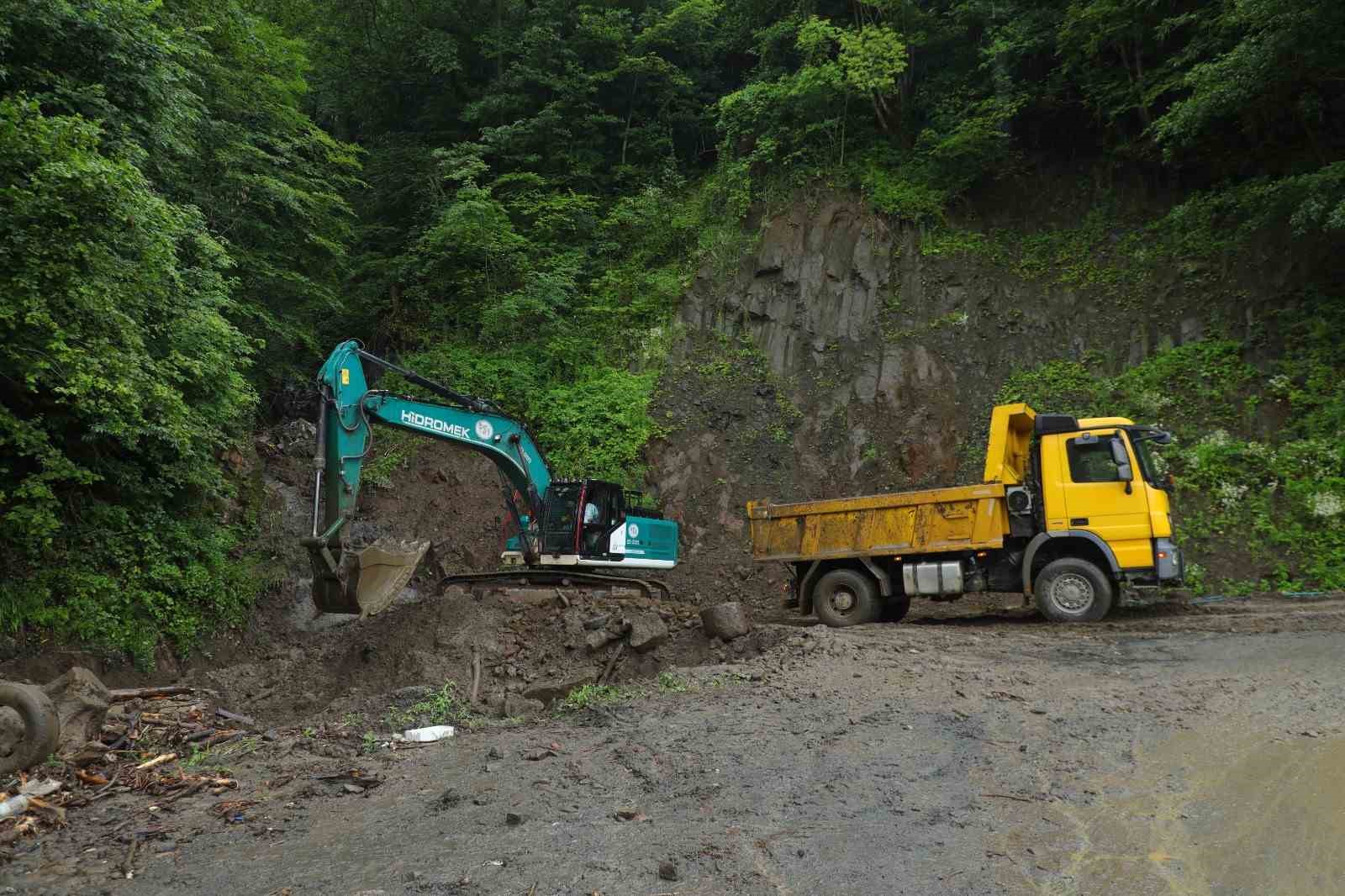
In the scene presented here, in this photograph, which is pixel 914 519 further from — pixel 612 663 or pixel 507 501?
pixel 507 501

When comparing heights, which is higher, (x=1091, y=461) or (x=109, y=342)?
(x=109, y=342)

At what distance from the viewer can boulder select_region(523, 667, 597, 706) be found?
7719 mm

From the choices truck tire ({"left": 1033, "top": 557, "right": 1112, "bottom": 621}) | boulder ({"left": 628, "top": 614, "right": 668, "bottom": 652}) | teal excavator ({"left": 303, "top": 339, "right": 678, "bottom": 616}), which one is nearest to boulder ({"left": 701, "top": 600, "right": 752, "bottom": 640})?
boulder ({"left": 628, "top": 614, "right": 668, "bottom": 652})

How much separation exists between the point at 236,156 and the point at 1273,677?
17015 mm

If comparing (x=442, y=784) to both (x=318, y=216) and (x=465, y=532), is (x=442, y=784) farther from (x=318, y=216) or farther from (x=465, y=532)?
(x=318, y=216)

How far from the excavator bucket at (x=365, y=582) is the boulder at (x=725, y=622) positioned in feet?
12.2

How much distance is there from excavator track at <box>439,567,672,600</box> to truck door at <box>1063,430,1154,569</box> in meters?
5.88

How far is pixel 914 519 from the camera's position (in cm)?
1059

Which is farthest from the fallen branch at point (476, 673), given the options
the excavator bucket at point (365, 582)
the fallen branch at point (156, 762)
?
the fallen branch at point (156, 762)

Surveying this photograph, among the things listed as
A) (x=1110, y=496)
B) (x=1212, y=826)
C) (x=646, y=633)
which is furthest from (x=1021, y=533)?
(x=1212, y=826)

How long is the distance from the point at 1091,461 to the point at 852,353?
7.59 metres

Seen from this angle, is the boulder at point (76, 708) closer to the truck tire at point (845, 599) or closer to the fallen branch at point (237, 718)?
the fallen branch at point (237, 718)

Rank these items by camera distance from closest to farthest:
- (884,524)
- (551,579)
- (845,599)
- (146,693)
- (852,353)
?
(146,693) < (884,524) < (845,599) < (551,579) < (852,353)

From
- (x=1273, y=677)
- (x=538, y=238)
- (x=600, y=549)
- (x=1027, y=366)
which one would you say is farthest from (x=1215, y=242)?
(x=538, y=238)
